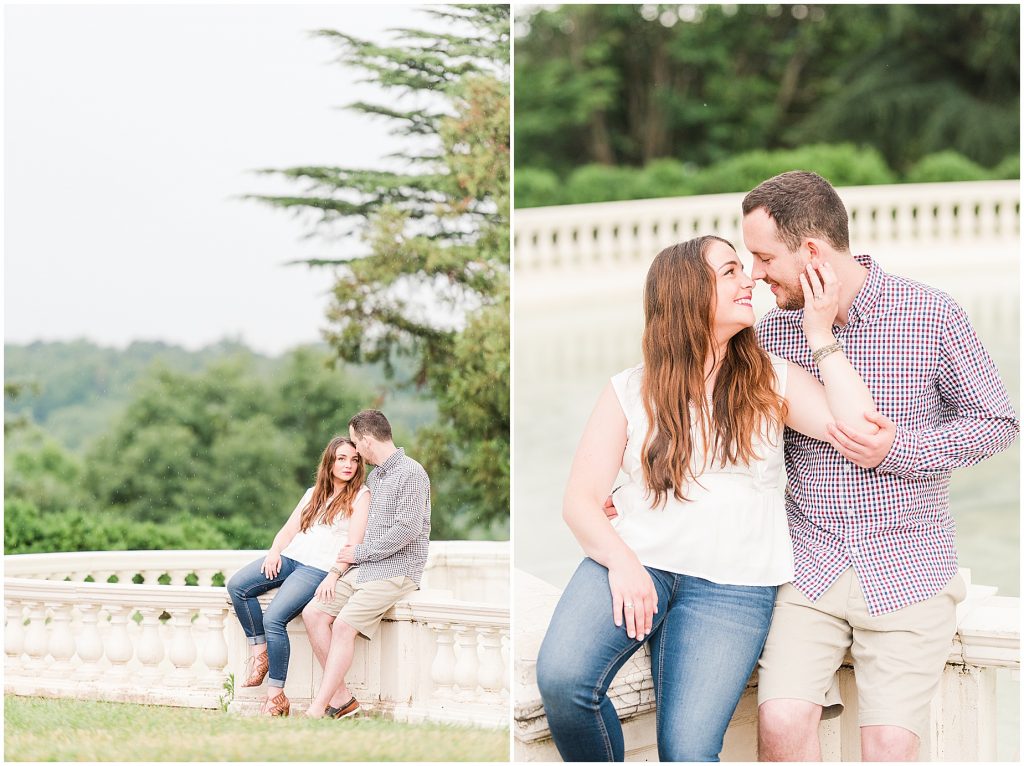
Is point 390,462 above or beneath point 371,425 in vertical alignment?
beneath

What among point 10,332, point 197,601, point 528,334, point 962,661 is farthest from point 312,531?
point 528,334

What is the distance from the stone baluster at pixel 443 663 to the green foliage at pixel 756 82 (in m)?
17.3

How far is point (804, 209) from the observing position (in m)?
2.51

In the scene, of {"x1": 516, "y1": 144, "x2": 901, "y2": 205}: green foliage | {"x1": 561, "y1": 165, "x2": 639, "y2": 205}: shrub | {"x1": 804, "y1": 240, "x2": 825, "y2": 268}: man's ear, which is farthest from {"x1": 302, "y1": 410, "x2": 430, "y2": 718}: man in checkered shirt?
{"x1": 561, "y1": 165, "x2": 639, "y2": 205}: shrub

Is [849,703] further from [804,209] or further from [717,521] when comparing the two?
[804,209]

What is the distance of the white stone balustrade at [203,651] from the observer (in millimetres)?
3289

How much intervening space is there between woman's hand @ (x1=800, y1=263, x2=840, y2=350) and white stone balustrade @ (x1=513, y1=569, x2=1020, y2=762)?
74 centimetres

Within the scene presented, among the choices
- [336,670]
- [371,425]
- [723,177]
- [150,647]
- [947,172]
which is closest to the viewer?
[336,670]

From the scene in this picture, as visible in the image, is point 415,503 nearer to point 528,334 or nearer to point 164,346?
point 164,346

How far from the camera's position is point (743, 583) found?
7.72ft

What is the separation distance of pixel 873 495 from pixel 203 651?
2.30m

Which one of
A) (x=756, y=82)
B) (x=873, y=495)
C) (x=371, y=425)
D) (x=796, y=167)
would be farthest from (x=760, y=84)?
(x=873, y=495)

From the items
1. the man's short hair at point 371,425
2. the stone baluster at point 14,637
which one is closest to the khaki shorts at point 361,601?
the man's short hair at point 371,425

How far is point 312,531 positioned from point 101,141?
16.8 feet
